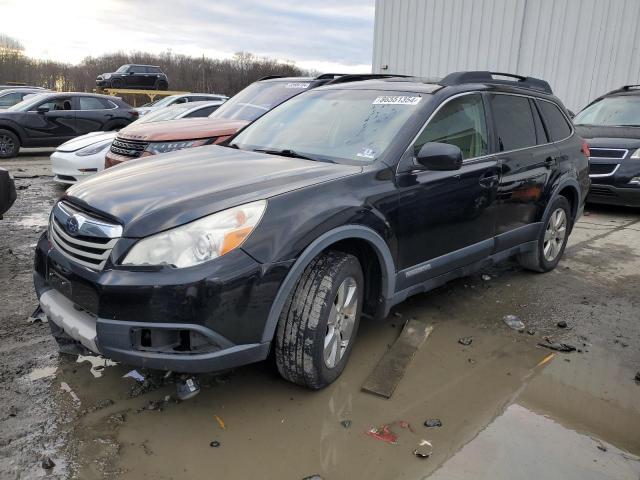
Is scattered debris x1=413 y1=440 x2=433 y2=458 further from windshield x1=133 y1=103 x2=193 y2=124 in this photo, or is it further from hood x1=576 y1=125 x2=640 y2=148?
windshield x1=133 y1=103 x2=193 y2=124

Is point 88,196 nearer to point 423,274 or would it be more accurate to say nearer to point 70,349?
point 70,349

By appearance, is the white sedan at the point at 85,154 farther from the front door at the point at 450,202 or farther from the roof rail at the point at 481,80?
the front door at the point at 450,202

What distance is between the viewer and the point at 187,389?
9.72 ft

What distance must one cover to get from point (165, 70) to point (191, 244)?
56.9 meters

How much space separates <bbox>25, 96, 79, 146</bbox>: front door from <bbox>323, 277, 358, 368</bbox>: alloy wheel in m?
12.1

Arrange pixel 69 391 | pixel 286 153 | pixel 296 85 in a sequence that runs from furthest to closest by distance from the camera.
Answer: pixel 296 85
pixel 286 153
pixel 69 391

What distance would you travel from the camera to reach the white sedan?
8383 millimetres

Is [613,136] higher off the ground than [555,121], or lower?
lower

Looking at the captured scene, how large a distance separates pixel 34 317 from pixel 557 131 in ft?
15.4

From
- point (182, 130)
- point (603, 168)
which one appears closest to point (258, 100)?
point (182, 130)

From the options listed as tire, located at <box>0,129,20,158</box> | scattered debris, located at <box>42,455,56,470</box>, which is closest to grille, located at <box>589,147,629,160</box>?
scattered debris, located at <box>42,455,56,470</box>

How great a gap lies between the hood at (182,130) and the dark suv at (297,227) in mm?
2451

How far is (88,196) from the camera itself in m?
2.96

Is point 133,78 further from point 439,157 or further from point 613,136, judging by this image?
point 439,157
